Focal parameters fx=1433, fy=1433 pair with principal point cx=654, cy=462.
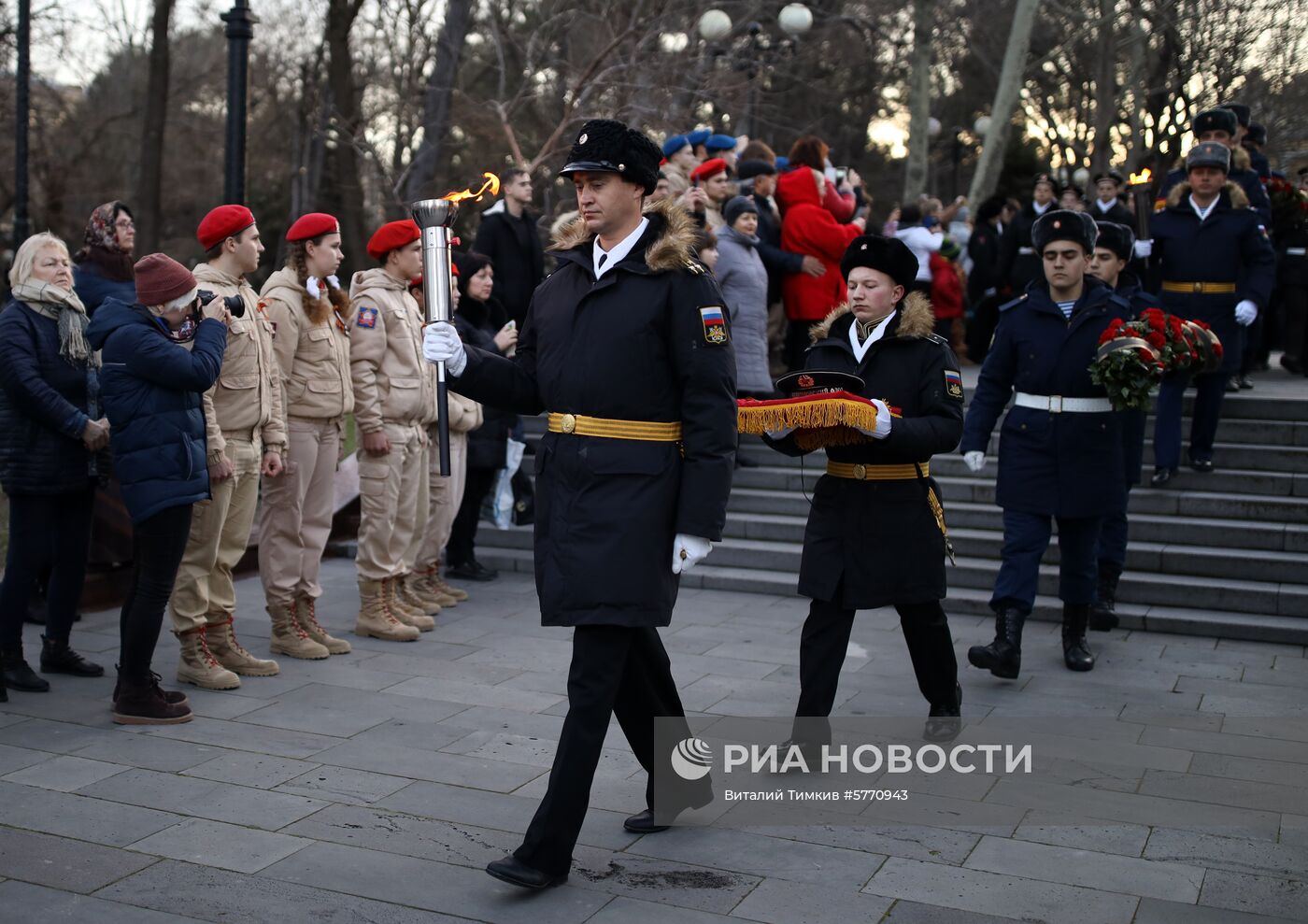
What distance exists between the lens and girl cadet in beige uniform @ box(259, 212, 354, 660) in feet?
23.3

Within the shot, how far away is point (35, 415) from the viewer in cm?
639

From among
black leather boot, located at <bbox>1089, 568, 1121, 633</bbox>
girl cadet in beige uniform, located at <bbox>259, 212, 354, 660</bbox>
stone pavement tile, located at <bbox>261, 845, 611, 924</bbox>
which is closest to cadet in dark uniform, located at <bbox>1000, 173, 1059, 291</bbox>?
black leather boot, located at <bbox>1089, 568, 1121, 633</bbox>

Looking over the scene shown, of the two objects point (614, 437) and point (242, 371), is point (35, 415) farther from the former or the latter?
point (614, 437)

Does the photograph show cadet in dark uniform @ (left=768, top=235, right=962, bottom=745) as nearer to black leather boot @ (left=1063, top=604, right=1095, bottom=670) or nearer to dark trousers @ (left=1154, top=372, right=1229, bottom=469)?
black leather boot @ (left=1063, top=604, right=1095, bottom=670)

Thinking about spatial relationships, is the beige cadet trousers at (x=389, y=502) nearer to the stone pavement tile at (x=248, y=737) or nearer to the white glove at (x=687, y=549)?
the stone pavement tile at (x=248, y=737)

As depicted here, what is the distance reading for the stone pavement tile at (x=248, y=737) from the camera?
5.64 m

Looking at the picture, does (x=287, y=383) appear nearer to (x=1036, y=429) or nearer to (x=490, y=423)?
(x=490, y=423)

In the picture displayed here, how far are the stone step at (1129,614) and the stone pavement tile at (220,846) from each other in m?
3.96

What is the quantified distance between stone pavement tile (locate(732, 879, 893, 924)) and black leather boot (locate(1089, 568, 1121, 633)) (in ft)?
13.8

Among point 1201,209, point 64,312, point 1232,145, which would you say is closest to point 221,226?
point 64,312

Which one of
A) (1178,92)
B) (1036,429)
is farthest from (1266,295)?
(1178,92)

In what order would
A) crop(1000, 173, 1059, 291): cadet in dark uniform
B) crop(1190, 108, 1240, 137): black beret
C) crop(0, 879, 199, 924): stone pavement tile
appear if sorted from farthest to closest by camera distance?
crop(1000, 173, 1059, 291): cadet in dark uniform < crop(1190, 108, 1240, 137): black beret < crop(0, 879, 199, 924): stone pavement tile

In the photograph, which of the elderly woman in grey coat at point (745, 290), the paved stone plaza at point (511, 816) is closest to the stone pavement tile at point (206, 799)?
the paved stone plaza at point (511, 816)

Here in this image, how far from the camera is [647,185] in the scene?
442 centimetres
